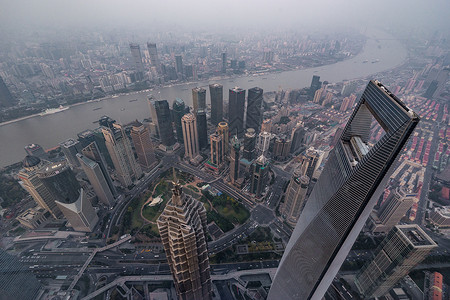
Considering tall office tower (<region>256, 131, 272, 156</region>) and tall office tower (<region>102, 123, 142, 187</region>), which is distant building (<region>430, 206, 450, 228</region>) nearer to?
tall office tower (<region>256, 131, 272, 156</region>)

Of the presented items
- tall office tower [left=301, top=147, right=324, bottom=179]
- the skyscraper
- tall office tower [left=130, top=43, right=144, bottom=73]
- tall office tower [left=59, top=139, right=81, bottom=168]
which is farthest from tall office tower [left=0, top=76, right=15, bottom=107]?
tall office tower [left=301, top=147, right=324, bottom=179]

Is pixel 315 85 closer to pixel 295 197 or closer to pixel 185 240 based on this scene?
pixel 295 197

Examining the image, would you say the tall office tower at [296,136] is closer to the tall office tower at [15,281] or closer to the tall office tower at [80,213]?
the tall office tower at [80,213]

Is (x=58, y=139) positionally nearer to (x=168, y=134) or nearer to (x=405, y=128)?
(x=168, y=134)

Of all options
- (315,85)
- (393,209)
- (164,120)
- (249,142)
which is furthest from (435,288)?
(315,85)

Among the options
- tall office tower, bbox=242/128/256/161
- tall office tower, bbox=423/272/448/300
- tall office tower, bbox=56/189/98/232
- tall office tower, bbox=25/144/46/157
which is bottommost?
tall office tower, bbox=423/272/448/300

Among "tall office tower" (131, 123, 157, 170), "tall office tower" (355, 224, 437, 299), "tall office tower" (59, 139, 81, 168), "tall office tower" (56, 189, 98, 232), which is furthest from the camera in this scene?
"tall office tower" (131, 123, 157, 170)

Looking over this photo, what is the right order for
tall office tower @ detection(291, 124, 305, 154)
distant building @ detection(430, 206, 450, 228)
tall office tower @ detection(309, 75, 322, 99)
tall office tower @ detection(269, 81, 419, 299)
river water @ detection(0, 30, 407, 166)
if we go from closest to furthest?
tall office tower @ detection(269, 81, 419, 299)
distant building @ detection(430, 206, 450, 228)
tall office tower @ detection(291, 124, 305, 154)
river water @ detection(0, 30, 407, 166)
tall office tower @ detection(309, 75, 322, 99)

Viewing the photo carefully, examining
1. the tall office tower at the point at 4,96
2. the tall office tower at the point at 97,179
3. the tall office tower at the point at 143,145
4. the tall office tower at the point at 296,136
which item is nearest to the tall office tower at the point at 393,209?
the tall office tower at the point at 296,136
